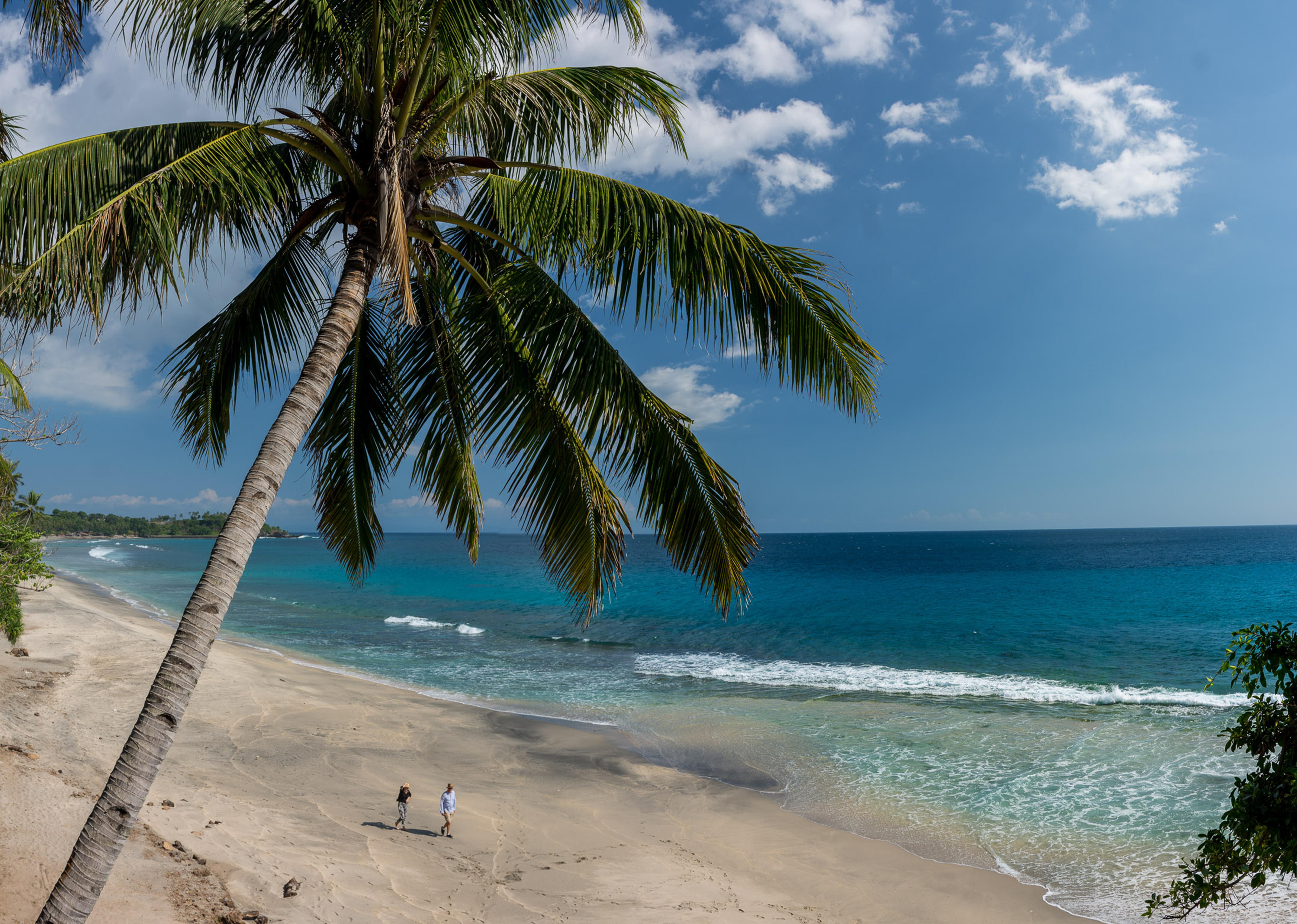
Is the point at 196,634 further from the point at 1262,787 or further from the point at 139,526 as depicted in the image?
the point at 139,526

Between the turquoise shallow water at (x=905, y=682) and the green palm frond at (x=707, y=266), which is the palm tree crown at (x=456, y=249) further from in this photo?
the turquoise shallow water at (x=905, y=682)

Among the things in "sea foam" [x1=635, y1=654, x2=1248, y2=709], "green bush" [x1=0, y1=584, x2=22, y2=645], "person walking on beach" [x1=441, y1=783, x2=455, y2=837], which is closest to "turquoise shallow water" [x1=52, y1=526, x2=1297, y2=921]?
"sea foam" [x1=635, y1=654, x2=1248, y2=709]

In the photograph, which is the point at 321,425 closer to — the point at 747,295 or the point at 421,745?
the point at 747,295

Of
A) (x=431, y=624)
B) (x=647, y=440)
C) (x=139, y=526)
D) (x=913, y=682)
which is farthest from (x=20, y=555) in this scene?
(x=139, y=526)

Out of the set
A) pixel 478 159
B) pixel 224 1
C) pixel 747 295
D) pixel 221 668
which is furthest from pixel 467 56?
pixel 221 668

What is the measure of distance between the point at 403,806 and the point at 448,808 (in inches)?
25.4

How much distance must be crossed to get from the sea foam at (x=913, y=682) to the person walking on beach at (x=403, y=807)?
12.9 metres

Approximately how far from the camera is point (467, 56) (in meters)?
4.78

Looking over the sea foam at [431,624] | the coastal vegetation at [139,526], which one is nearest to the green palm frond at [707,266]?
the sea foam at [431,624]

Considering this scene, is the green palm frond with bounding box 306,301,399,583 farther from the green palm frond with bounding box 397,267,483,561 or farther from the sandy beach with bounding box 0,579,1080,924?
the sandy beach with bounding box 0,579,1080,924

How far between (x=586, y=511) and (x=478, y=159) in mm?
2545

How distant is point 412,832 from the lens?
9781mm

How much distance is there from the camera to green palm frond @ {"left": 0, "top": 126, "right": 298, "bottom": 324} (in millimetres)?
3814

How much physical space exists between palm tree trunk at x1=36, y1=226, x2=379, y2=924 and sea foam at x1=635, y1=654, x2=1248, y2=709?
1895 centimetres
